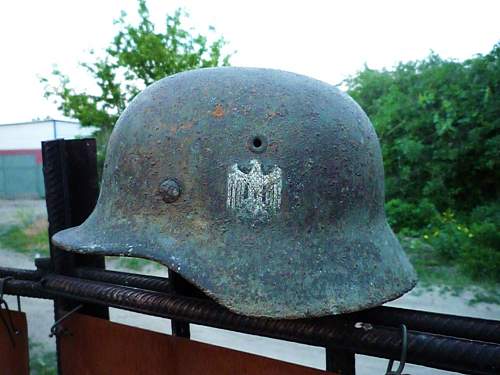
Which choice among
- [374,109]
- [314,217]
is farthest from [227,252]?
[374,109]

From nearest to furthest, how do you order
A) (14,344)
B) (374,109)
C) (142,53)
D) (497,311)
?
(14,344), (497,311), (374,109), (142,53)

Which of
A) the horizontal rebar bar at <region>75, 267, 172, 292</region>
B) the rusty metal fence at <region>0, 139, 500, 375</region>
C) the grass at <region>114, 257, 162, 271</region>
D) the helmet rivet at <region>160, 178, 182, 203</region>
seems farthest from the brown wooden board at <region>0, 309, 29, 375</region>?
the grass at <region>114, 257, 162, 271</region>

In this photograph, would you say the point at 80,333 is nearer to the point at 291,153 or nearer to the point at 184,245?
the point at 184,245

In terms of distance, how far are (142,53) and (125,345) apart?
37.7 ft

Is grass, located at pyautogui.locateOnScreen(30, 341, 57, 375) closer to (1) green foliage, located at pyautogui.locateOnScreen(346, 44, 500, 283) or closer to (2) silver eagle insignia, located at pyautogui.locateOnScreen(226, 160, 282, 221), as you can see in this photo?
(2) silver eagle insignia, located at pyautogui.locateOnScreen(226, 160, 282, 221)

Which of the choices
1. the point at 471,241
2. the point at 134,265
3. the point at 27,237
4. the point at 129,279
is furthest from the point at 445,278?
the point at 27,237

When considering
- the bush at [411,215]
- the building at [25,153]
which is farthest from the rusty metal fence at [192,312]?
the building at [25,153]

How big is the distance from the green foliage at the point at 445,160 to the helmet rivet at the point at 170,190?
5407 millimetres

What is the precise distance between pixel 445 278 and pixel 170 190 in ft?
17.2

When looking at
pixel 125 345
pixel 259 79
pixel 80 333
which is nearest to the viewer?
pixel 259 79

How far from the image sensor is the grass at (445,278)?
5230 mm

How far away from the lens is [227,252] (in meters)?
1.28

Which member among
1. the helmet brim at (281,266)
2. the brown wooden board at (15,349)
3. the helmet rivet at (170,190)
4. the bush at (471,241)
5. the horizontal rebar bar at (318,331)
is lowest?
the bush at (471,241)

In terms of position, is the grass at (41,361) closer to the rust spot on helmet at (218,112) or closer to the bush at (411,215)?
the rust spot on helmet at (218,112)
